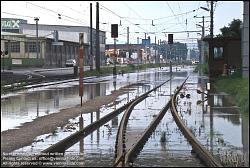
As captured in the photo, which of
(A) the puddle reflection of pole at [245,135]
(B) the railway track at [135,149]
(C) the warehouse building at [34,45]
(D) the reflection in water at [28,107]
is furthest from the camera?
(C) the warehouse building at [34,45]

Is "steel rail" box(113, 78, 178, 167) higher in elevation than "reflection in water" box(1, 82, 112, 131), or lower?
higher

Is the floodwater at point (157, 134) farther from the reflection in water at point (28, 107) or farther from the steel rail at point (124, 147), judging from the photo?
the steel rail at point (124, 147)

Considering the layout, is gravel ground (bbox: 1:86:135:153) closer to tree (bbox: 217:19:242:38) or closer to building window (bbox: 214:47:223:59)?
building window (bbox: 214:47:223:59)

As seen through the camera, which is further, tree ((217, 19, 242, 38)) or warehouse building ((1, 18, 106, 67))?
warehouse building ((1, 18, 106, 67))

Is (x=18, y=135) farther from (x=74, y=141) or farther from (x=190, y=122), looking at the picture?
(x=190, y=122)

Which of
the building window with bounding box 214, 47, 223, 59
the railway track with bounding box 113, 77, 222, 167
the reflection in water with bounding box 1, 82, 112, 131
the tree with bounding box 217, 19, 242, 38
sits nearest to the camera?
the railway track with bounding box 113, 77, 222, 167

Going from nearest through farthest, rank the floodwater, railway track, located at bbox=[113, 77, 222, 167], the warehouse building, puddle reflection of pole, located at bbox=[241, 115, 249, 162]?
railway track, located at bbox=[113, 77, 222, 167]
the floodwater
puddle reflection of pole, located at bbox=[241, 115, 249, 162]
the warehouse building

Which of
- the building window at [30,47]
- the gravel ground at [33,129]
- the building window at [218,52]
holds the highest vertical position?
the building window at [30,47]

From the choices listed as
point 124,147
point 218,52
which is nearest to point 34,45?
point 218,52

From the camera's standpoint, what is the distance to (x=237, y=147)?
34.4 ft

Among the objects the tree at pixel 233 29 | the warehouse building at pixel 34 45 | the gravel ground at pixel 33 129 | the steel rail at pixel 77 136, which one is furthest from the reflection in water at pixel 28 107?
the warehouse building at pixel 34 45

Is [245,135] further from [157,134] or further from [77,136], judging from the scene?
[77,136]

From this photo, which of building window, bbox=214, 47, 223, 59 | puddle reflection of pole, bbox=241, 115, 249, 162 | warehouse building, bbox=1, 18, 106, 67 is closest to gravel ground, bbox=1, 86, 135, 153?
puddle reflection of pole, bbox=241, 115, 249, 162

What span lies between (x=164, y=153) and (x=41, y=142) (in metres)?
3.24
